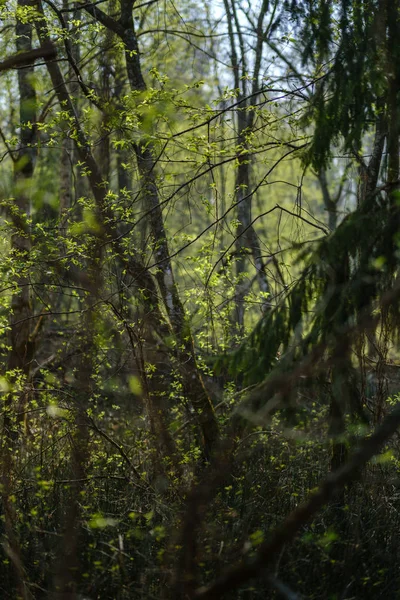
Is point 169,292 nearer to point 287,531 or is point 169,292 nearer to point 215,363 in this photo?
point 215,363

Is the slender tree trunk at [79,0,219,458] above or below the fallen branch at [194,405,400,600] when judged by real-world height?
above

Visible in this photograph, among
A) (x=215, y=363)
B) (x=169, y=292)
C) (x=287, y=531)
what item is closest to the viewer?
(x=287, y=531)

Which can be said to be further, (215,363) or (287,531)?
(215,363)

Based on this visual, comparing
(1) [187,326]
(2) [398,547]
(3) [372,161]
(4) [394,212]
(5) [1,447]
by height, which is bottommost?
(2) [398,547]

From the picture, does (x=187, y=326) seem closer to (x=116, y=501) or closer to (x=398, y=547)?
(x=116, y=501)

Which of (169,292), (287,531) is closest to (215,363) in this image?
(287,531)

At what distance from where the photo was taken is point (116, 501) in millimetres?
6129

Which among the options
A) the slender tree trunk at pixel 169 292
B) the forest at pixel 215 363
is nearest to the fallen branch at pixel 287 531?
the forest at pixel 215 363

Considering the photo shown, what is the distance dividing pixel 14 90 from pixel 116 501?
12080mm

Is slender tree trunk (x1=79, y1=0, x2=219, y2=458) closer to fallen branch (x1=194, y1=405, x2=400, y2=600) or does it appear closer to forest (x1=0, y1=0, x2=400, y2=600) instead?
forest (x1=0, y1=0, x2=400, y2=600)

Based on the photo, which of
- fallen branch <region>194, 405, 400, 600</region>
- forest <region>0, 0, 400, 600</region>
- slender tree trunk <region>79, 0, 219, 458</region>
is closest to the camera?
fallen branch <region>194, 405, 400, 600</region>

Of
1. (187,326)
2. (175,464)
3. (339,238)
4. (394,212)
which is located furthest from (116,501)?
(394,212)

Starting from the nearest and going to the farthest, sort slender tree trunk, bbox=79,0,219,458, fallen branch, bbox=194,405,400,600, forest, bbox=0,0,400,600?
1. fallen branch, bbox=194,405,400,600
2. forest, bbox=0,0,400,600
3. slender tree trunk, bbox=79,0,219,458

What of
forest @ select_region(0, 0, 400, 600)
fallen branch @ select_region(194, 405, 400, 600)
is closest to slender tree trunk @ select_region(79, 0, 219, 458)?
forest @ select_region(0, 0, 400, 600)
